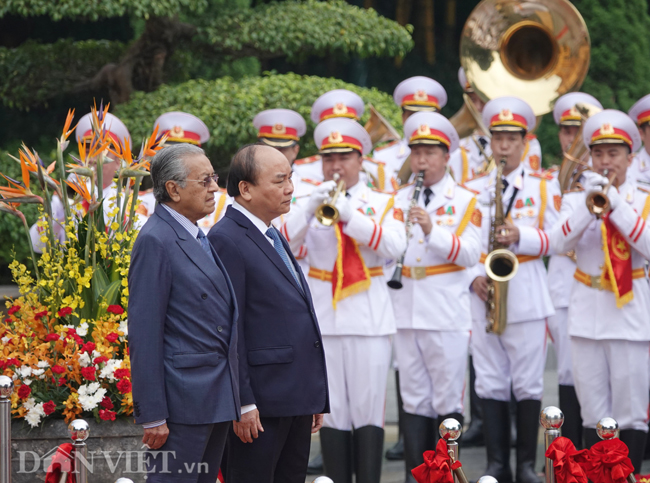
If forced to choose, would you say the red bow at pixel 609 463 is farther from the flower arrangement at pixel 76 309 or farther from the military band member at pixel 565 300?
the military band member at pixel 565 300

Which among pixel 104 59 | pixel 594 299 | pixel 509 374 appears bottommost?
pixel 509 374

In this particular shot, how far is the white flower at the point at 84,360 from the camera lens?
4273 millimetres

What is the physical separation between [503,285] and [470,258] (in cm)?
53

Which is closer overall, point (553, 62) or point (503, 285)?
point (503, 285)

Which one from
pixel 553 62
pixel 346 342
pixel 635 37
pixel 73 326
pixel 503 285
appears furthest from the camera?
pixel 635 37

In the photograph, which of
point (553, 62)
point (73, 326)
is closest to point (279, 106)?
point (553, 62)

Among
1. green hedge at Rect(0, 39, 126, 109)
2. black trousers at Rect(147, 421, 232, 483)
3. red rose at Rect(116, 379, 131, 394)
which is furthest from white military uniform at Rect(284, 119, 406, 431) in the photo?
green hedge at Rect(0, 39, 126, 109)

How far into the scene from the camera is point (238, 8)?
30.1 feet

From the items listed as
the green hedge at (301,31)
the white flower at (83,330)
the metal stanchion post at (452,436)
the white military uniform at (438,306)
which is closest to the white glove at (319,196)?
the white military uniform at (438,306)

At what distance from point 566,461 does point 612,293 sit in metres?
2.34

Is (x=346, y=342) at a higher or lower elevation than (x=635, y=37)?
lower

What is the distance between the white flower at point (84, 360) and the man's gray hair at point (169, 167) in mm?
1091

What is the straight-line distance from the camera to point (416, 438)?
228 inches

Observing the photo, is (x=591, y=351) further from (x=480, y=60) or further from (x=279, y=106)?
(x=279, y=106)
